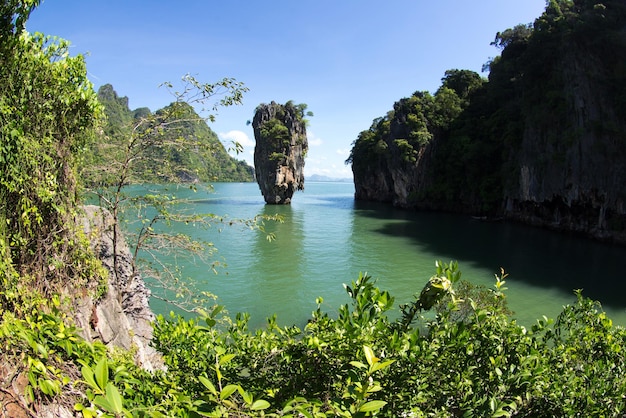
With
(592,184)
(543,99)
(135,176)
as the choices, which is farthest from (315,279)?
(543,99)

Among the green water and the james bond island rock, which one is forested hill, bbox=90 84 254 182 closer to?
the green water

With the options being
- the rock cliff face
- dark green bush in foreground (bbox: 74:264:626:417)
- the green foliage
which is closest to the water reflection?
the rock cliff face

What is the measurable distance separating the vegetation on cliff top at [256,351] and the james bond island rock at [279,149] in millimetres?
40170

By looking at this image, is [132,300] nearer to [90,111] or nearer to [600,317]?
[90,111]

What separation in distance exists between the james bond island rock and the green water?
645 inches

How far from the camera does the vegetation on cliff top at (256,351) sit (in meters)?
2.36

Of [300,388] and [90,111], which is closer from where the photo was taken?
[300,388]

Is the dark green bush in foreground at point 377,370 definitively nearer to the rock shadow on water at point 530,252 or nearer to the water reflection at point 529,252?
the rock shadow on water at point 530,252

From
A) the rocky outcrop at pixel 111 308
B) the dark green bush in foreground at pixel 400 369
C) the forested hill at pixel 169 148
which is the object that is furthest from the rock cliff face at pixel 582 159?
the rocky outcrop at pixel 111 308

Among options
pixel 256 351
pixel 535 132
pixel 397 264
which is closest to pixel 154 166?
pixel 256 351

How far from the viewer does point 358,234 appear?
26.4m

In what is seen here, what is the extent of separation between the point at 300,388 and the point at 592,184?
27.3 m

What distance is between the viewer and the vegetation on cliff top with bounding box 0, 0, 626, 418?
2.36m

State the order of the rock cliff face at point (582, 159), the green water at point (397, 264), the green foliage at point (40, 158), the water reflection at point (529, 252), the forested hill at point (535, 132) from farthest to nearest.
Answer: the forested hill at point (535, 132) < the rock cliff face at point (582, 159) < the water reflection at point (529, 252) < the green water at point (397, 264) < the green foliage at point (40, 158)
